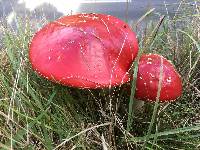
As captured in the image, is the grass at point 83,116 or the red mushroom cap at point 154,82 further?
the red mushroom cap at point 154,82

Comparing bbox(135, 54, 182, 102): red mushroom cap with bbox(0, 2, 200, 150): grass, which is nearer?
bbox(0, 2, 200, 150): grass

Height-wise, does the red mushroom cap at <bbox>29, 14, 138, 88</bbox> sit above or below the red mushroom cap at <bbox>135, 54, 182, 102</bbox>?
above

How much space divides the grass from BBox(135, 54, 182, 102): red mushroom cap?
2.7 inches

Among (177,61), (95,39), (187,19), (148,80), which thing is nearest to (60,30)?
(95,39)

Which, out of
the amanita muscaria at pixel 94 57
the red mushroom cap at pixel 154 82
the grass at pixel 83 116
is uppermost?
the amanita muscaria at pixel 94 57

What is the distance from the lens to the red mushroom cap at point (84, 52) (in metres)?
1.59

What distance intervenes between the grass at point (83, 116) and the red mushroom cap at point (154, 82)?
7 centimetres

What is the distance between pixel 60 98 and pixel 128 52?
0.35 m

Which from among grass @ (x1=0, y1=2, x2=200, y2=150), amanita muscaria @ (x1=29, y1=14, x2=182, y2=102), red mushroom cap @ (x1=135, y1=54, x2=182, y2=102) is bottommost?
grass @ (x1=0, y1=2, x2=200, y2=150)

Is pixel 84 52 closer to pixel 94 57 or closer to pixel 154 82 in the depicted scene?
pixel 94 57

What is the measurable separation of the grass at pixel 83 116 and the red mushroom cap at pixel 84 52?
10cm

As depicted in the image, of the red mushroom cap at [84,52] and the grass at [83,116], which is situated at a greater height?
the red mushroom cap at [84,52]

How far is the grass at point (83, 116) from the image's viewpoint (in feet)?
5.52

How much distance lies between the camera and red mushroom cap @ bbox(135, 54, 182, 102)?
70.7 inches
